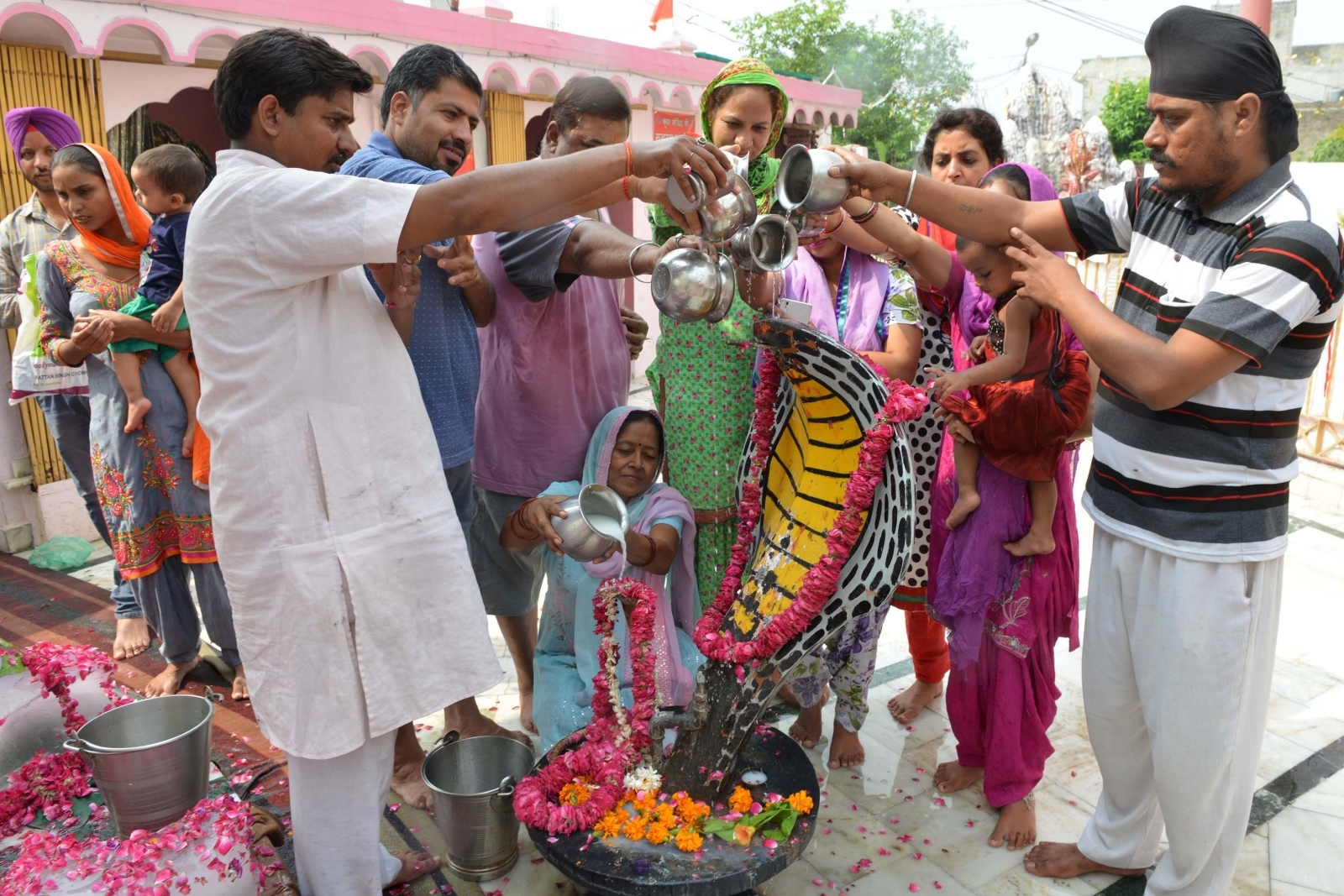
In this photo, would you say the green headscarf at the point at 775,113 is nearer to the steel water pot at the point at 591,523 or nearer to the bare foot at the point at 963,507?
the steel water pot at the point at 591,523

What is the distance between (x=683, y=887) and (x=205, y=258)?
1790 millimetres

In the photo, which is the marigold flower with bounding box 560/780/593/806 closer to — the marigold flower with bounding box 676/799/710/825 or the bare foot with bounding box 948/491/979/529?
the marigold flower with bounding box 676/799/710/825

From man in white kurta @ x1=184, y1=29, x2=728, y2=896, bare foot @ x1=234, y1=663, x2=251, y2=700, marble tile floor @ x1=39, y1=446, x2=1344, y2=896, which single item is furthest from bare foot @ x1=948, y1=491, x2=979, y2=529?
bare foot @ x1=234, y1=663, x2=251, y2=700

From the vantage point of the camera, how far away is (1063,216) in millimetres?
2643

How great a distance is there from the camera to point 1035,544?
2902mm

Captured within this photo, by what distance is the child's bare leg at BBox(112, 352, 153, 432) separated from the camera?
3.80 m

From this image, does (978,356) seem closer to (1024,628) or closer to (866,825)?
(1024,628)

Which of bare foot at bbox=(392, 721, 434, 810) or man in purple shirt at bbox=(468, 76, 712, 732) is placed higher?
man in purple shirt at bbox=(468, 76, 712, 732)

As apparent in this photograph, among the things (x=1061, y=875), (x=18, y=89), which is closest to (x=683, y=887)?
(x=1061, y=875)

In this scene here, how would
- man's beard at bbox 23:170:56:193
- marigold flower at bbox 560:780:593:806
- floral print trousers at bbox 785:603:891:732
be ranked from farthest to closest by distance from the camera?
man's beard at bbox 23:170:56:193 < floral print trousers at bbox 785:603:891:732 < marigold flower at bbox 560:780:593:806

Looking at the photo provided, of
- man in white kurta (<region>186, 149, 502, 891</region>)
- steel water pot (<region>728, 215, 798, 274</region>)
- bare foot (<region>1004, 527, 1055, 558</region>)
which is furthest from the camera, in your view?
bare foot (<region>1004, 527, 1055, 558</region>)

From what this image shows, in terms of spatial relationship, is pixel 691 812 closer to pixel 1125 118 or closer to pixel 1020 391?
pixel 1020 391

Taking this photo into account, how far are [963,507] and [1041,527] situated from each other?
243 millimetres

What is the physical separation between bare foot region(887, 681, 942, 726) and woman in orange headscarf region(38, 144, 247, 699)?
2742 mm
